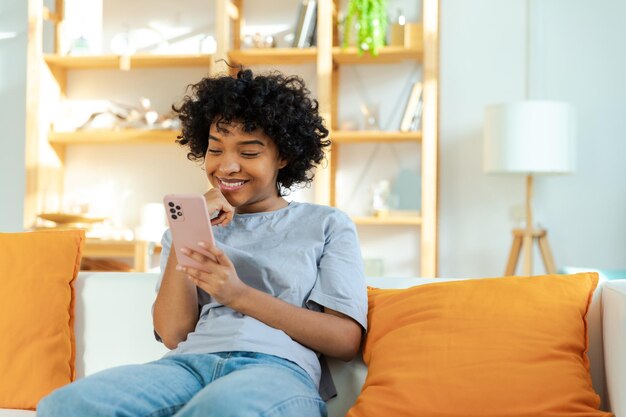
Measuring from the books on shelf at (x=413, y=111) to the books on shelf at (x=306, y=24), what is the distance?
0.62 meters

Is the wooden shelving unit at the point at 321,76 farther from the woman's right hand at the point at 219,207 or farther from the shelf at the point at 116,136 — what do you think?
the woman's right hand at the point at 219,207

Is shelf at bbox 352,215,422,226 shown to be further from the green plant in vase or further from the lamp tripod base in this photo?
the green plant in vase

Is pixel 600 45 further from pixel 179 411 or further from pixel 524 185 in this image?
pixel 179 411

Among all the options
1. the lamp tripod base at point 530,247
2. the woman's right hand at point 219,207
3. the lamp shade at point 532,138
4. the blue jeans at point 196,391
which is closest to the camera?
the blue jeans at point 196,391

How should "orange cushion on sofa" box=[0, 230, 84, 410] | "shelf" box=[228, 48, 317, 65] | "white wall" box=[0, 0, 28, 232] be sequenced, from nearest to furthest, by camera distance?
"orange cushion on sofa" box=[0, 230, 84, 410], "shelf" box=[228, 48, 317, 65], "white wall" box=[0, 0, 28, 232]

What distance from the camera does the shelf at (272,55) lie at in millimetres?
4457

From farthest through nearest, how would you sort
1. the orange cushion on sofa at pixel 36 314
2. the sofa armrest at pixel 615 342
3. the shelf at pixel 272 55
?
1. the shelf at pixel 272 55
2. the orange cushion on sofa at pixel 36 314
3. the sofa armrest at pixel 615 342

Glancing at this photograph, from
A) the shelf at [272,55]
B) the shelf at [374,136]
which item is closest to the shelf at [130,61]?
the shelf at [272,55]

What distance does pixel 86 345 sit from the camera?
2.00 m

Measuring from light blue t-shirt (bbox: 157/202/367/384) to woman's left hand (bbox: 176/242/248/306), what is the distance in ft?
0.22

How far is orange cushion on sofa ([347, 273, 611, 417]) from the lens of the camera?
1.53 meters

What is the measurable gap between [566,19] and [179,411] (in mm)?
3749

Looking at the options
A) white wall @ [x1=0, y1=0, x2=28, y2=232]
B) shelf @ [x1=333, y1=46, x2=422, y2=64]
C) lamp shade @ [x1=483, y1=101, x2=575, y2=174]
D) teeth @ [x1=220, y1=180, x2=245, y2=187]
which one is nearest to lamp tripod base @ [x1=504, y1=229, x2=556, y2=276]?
lamp shade @ [x1=483, y1=101, x2=575, y2=174]

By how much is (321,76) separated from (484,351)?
2963 mm
